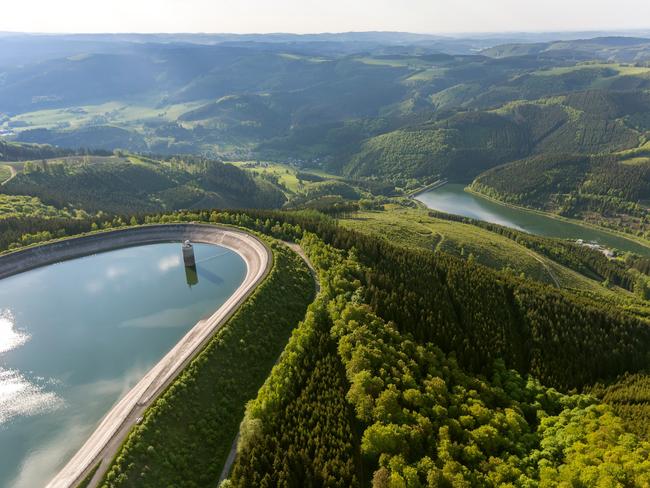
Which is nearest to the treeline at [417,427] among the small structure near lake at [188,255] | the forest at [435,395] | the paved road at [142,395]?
the forest at [435,395]

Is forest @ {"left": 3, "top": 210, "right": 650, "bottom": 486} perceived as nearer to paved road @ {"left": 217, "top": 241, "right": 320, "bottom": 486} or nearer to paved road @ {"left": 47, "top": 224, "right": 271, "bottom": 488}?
paved road @ {"left": 217, "top": 241, "right": 320, "bottom": 486}

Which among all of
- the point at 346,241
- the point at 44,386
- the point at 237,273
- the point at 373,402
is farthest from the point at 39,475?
the point at 346,241

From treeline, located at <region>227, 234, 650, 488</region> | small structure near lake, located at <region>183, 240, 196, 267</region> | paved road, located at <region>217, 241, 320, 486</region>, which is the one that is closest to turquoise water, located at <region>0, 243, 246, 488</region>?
small structure near lake, located at <region>183, 240, 196, 267</region>

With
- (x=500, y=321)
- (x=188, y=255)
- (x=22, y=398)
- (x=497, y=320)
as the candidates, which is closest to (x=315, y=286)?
(x=497, y=320)

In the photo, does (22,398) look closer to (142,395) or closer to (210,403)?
(142,395)

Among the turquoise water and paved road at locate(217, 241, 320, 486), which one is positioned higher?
paved road at locate(217, 241, 320, 486)

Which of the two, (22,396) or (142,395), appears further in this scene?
(22,396)
